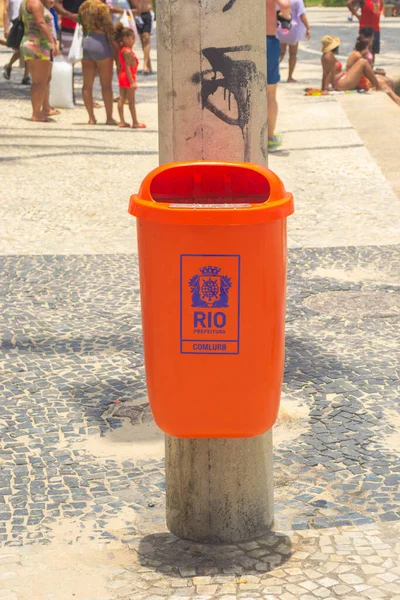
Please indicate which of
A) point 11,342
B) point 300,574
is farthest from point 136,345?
point 300,574

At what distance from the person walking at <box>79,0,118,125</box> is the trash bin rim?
972cm

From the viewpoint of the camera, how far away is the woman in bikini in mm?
16312

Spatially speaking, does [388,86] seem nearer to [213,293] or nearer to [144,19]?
[144,19]

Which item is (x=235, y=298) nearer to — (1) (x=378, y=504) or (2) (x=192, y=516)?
(2) (x=192, y=516)

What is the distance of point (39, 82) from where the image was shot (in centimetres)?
1298

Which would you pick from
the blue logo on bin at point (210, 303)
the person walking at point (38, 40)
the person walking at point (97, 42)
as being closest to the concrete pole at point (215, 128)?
the blue logo on bin at point (210, 303)

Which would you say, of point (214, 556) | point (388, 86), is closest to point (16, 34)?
point (388, 86)

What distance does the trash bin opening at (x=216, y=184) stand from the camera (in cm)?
337

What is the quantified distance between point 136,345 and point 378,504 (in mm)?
2103

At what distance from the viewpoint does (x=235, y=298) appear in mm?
3277

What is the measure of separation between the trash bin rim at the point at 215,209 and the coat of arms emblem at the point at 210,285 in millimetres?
157

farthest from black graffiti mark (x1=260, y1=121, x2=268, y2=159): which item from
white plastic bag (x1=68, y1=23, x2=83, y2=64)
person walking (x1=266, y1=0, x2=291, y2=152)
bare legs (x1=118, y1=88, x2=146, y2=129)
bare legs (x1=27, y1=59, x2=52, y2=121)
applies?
white plastic bag (x1=68, y1=23, x2=83, y2=64)

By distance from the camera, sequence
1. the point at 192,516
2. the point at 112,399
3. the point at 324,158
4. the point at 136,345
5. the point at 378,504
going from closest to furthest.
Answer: the point at 192,516, the point at 378,504, the point at 112,399, the point at 136,345, the point at 324,158

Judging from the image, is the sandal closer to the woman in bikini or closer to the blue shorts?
the woman in bikini
